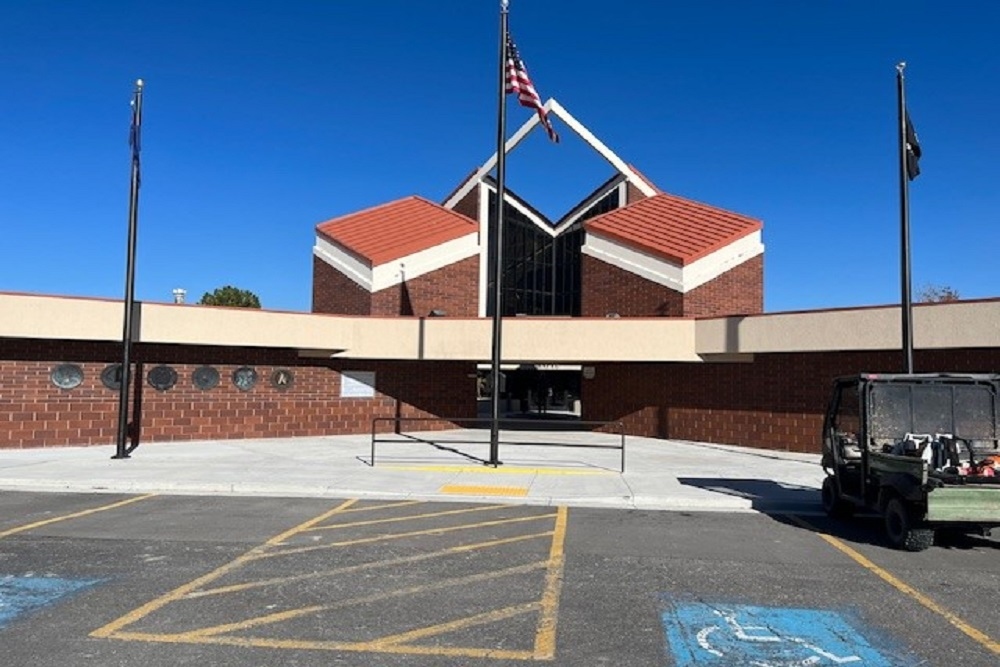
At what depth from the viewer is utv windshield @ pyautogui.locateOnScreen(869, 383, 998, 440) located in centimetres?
A: 909

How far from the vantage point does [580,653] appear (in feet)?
15.8

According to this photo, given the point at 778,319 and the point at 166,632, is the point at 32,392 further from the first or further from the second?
the point at 778,319

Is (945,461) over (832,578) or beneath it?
over

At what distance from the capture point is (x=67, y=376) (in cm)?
1669

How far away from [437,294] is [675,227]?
28.8ft

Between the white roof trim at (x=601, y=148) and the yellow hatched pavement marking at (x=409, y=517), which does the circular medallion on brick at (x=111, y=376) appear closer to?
the yellow hatched pavement marking at (x=409, y=517)

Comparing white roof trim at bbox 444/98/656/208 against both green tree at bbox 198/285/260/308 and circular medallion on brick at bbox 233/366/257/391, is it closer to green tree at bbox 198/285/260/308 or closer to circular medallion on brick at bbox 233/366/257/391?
circular medallion on brick at bbox 233/366/257/391

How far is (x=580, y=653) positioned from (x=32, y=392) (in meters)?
16.1

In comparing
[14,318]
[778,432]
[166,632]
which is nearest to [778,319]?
[778,432]

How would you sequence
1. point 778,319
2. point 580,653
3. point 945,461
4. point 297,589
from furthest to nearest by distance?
1. point 778,319
2. point 945,461
3. point 297,589
4. point 580,653

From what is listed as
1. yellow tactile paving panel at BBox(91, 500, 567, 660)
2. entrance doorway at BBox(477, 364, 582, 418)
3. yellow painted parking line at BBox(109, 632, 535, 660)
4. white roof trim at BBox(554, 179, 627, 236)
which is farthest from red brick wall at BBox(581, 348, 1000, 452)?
yellow painted parking line at BBox(109, 632, 535, 660)

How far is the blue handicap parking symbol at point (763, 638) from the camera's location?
186 inches

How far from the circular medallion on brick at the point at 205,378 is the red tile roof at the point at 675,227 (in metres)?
13.3

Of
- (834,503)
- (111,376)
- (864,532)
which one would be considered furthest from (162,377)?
(864,532)
